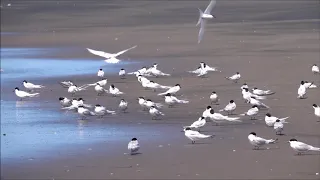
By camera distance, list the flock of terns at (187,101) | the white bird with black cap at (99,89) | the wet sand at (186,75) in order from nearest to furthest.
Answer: the wet sand at (186,75)
the flock of terns at (187,101)
the white bird with black cap at (99,89)

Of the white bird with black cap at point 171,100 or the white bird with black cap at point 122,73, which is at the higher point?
the white bird with black cap at point 171,100

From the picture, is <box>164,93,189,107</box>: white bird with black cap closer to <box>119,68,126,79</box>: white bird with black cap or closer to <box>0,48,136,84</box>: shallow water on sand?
<box>119,68,126,79</box>: white bird with black cap

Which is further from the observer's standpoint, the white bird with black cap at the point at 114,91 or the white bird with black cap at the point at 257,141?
the white bird with black cap at the point at 114,91

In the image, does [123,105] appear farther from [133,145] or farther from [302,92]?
[133,145]

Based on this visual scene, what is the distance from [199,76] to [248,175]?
8630mm

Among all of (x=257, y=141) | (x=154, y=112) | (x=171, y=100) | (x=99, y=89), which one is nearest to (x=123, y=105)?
(x=171, y=100)

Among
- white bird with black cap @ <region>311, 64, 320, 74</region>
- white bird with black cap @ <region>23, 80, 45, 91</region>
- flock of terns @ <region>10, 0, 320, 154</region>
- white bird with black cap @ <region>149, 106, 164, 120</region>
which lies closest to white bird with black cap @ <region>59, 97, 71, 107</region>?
flock of terns @ <region>10, 0, 320, 154</region>

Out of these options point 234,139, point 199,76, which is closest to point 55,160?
point 234,139

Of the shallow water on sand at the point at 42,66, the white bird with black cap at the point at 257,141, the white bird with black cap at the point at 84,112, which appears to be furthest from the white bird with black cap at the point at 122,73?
the white bird with black cap at the point at 257,141

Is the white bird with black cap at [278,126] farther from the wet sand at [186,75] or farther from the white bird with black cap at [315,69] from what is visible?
the white bird with black cap at [315,69]

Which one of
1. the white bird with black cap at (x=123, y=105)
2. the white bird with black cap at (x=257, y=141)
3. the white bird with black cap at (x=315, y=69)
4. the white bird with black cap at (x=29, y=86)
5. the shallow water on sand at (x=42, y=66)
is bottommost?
the shallow water on sand at (x=42, y=66)

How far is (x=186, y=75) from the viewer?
65.9ft

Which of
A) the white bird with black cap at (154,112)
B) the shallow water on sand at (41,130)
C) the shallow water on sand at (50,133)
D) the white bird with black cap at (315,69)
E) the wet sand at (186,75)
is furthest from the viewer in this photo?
the white bird with black cap at (315,69)

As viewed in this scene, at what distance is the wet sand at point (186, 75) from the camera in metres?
11.6
